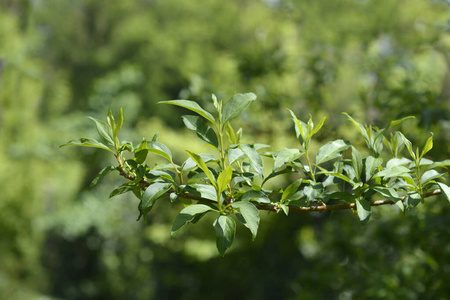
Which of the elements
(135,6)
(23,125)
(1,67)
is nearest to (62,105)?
(23,125)

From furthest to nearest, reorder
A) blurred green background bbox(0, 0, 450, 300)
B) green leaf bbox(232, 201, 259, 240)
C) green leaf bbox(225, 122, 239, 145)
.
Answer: blurred green background bbox(0, 0, 450, 300)
green leaf bbox(225, 122, 239, 145)
green leaf bbox(232, 201, 259, 240)

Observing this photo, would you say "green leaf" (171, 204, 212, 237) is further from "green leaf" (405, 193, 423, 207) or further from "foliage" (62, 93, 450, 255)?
"green leaf" (405, 193, 423, 207)

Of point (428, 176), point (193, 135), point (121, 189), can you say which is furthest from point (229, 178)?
point (193, 135)

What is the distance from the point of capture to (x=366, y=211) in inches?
19.0

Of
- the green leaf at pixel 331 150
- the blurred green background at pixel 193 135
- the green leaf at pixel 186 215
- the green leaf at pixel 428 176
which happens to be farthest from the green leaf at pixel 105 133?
the blurred green background at pixel 193 135

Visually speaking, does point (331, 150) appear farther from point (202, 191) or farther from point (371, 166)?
point (202, 191)

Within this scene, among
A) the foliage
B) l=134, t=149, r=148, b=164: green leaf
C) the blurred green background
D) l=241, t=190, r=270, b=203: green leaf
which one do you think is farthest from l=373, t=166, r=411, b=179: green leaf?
the blurred green background

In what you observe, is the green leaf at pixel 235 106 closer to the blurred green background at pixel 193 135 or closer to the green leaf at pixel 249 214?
the green leaf at pixel 249 214

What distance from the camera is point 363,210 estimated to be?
0.48 meters

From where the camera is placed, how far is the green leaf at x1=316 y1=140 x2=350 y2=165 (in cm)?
53

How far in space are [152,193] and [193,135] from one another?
5481mm

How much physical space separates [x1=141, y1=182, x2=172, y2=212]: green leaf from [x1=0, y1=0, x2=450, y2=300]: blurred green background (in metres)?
0.86

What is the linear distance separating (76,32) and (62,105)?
3438 millimetres

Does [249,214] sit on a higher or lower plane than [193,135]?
higher
